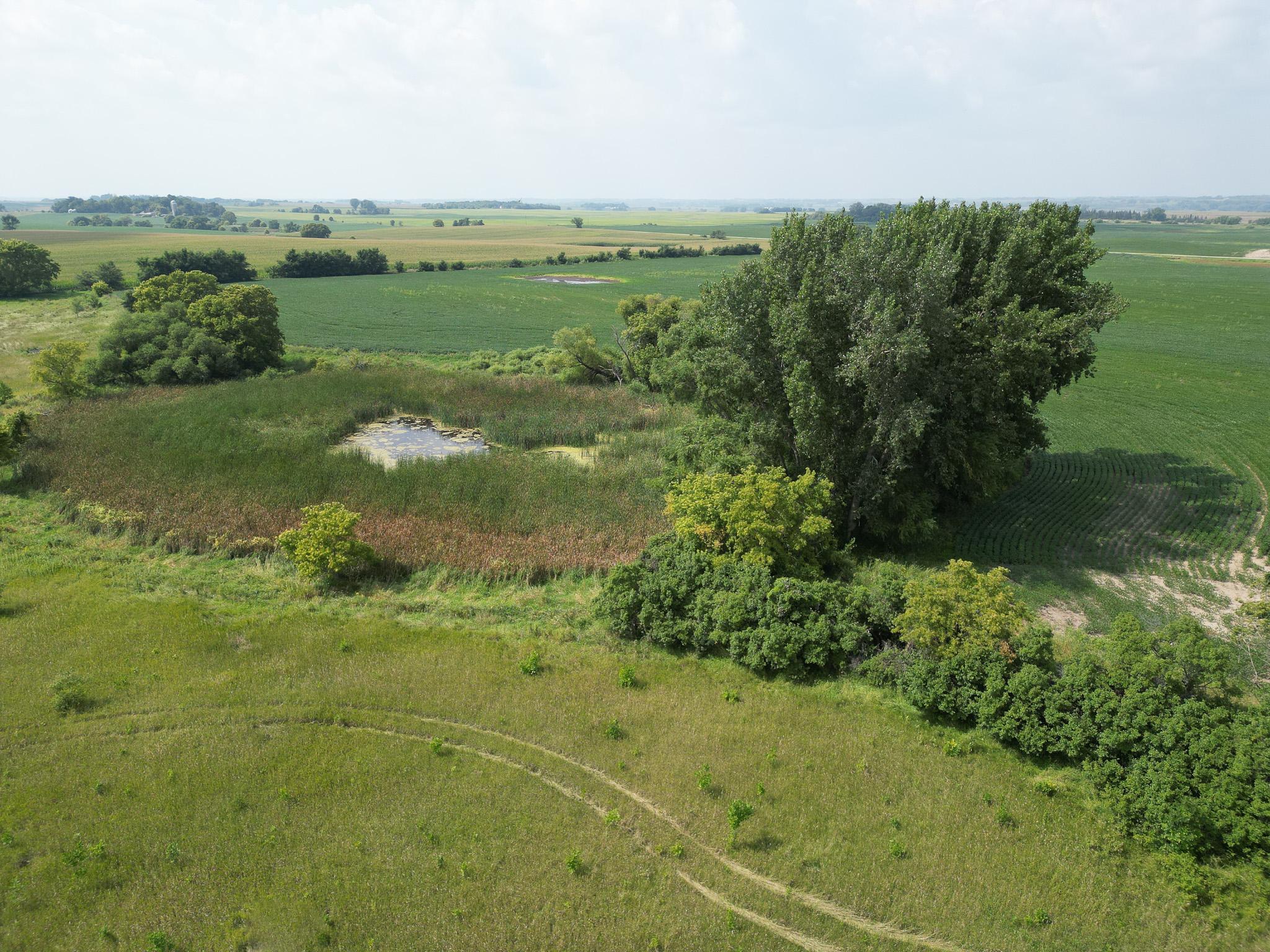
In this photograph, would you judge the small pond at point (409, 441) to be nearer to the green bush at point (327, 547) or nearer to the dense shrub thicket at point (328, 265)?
the green bush at point (327, 547)

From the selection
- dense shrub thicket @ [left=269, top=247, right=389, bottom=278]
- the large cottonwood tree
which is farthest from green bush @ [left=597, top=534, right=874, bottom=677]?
dense shrub thicket @ [left=269, top=247, right=389, bottom=278]

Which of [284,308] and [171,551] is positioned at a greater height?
[284,308]

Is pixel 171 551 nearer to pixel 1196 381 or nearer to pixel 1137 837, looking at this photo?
pixel 1137 837

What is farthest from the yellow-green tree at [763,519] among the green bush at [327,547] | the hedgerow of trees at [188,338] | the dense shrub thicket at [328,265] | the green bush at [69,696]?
the dense shrub thicket at [328,265]

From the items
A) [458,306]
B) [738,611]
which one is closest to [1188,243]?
[458,306]

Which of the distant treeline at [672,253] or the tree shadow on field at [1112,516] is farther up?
the distant treeline at [672,253]

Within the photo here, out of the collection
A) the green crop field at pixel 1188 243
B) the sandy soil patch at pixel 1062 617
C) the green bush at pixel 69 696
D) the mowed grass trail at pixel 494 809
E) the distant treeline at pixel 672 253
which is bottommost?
the mowed grass trail at pixel 494 809

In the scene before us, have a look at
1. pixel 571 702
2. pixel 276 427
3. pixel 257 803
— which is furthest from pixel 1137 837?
pixel 276 427
